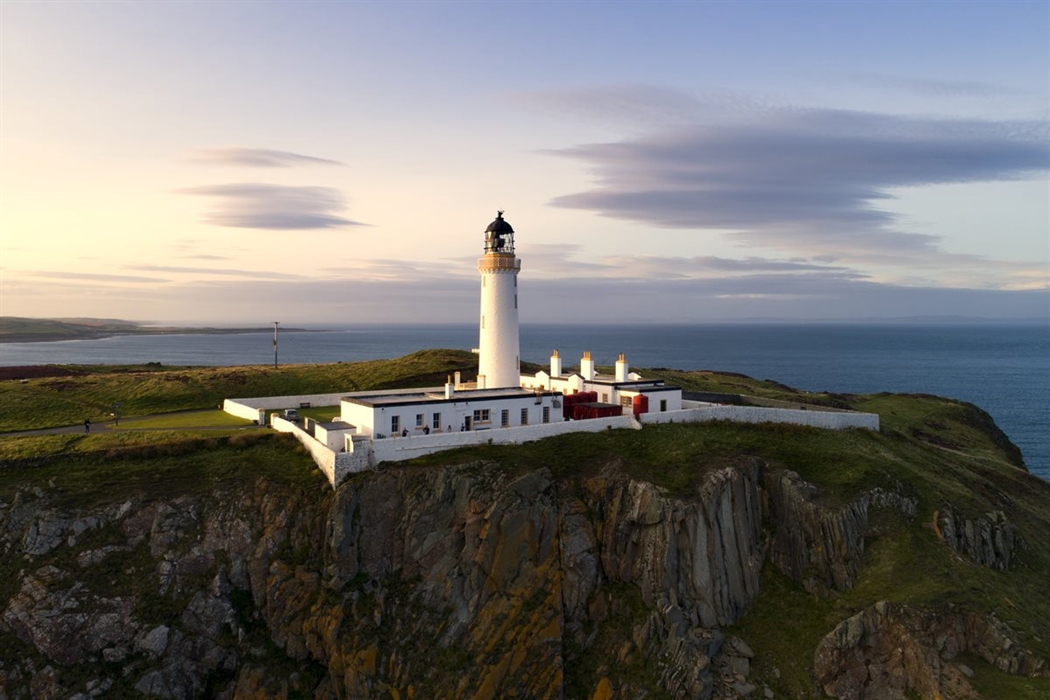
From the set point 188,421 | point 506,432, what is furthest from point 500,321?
point 188,421

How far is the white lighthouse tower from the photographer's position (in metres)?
47.3

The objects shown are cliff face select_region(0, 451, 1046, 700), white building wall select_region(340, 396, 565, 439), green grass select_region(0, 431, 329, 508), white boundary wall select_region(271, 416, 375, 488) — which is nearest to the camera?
cliff face select_region(0, 451, 1046, 700)

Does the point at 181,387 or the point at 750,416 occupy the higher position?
the point at 181,387

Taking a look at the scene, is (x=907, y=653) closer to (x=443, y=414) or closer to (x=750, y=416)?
(x=750, y=416)

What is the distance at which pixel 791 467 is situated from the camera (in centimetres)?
3606

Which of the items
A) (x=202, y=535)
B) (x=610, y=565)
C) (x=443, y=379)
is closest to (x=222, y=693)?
(x=202, y=535)

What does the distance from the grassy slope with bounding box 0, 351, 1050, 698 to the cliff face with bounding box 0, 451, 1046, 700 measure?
1017 millimetres

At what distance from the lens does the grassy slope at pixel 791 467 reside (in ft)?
94.3

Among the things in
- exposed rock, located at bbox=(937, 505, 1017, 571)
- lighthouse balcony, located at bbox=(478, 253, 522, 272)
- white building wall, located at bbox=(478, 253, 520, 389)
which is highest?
lighthouse balcony, located at bbox=(478, 253, 522, 272)

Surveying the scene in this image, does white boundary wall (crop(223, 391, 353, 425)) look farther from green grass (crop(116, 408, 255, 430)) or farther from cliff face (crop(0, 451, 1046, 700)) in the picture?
cliff face (crop(0, 451, 1046, 700))

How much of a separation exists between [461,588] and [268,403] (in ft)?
83.1

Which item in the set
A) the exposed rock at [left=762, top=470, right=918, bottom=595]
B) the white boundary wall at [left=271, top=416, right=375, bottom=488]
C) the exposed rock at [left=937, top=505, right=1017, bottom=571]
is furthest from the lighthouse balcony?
the exposed rock at [left=937, top=505, right=1017, bottom=571]

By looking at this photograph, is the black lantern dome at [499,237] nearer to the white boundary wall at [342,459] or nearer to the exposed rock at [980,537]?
the white boundary wall at [342,459]

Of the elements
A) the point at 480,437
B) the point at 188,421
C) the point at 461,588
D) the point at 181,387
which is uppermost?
the point at 181,387
